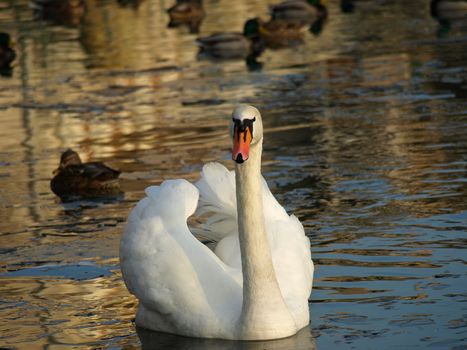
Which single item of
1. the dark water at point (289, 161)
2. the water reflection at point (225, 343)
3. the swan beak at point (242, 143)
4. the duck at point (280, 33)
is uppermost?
the swan beak at point (242, 143)

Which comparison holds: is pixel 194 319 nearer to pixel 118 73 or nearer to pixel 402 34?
pixel 118 73

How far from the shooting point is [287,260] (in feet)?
29.3

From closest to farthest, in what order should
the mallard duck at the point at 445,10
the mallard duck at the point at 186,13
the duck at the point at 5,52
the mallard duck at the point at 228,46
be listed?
the mallard duck at the point at 228,46 → the duck at the point at 5,52 → the mallard duck at the point at 445,10 → the mallard duck at the point at 186,13

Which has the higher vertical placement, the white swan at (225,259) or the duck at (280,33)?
the white swan at (225,259)

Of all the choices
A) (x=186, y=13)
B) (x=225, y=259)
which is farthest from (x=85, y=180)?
(x=186, y=13)

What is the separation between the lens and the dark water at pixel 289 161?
29.4ft

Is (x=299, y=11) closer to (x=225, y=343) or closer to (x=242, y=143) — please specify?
(x=225, y=343)

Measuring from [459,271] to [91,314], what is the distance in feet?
8.54

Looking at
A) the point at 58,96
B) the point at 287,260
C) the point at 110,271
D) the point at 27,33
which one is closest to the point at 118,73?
the point at 58,96

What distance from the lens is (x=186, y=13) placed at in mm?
33281

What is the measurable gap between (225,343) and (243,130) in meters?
1.36

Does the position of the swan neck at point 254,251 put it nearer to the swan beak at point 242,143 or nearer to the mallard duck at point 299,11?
the swan beak at point 242,143

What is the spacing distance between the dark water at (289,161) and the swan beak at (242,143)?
1.23 m

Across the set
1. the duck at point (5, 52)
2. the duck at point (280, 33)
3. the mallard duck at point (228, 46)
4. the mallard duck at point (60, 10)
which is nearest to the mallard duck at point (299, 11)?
the duck at point (280, 33)
